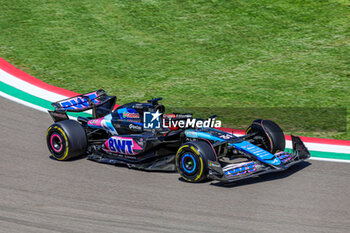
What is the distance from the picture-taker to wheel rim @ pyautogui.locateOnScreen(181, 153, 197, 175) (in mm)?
8398

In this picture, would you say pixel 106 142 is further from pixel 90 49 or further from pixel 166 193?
pixel 90 49

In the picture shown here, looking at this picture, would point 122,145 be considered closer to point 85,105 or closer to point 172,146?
point 172,146

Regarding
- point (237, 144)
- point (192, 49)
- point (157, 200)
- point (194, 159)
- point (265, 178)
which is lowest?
point (157, 200)

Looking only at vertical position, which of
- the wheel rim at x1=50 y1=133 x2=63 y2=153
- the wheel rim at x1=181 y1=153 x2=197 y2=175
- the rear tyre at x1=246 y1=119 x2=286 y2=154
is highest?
the rear tyre at x1=246 y1=119 x2=286 y2=154

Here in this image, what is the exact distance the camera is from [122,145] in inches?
367

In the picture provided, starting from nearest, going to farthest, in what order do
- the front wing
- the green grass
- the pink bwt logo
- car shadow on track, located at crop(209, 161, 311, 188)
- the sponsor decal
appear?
the front wing < car shadow on track, located at crop(209, 161, 311, 188) < the pink bwt logo < the sponsor decal < the green grass

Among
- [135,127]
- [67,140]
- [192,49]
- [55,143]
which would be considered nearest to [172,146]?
[135,127]

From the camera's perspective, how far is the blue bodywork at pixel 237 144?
28.1 ft

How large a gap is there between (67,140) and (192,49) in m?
8.27

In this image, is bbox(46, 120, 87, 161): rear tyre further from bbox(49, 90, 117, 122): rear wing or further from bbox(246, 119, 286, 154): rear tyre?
bbox(246, 119, 286, 154): rear tyre

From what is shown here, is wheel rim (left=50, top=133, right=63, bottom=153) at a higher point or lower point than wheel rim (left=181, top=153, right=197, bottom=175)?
higher

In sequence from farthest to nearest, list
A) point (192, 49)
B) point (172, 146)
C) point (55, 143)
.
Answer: point (192, 49) < point (55, 143) < point (172, 146)

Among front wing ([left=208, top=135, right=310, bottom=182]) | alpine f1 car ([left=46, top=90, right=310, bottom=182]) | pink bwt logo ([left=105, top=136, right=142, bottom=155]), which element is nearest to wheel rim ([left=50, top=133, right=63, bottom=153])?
alpine f1 car ([left=46, top=90, right=310, bottom=182])

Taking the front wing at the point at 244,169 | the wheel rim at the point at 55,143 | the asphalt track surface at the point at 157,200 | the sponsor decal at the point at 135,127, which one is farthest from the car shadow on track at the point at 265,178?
the wheel rim at the point at 55,143
